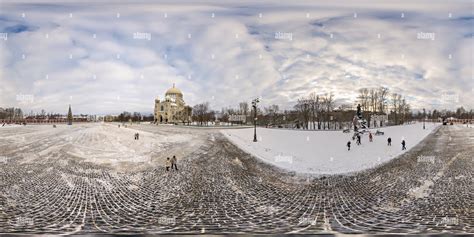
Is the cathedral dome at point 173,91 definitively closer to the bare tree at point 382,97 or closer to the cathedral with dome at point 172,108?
the cathedral with dome at point 172,108

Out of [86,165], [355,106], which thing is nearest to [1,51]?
[86,165]

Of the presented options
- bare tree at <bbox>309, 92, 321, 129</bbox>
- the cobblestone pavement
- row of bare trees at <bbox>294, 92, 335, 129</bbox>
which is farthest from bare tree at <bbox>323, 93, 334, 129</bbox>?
the cobblestone pavement

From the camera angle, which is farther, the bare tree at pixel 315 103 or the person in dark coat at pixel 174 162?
the person in dark coat at pixel 174 162

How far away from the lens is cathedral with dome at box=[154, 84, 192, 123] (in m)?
4.22

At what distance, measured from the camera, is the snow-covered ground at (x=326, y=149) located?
14.8ft

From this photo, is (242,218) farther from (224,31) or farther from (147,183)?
(224,31)

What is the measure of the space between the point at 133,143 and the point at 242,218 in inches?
129

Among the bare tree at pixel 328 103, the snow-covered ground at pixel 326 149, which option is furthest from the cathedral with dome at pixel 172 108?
the bare tree at pixel 328 103

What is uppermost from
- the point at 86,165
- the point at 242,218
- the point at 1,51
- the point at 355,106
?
the point at 1,51

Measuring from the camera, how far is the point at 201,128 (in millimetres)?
7250

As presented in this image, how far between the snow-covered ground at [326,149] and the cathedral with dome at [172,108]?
2073mm

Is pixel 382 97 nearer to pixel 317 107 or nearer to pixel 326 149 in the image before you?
pixel 317 107

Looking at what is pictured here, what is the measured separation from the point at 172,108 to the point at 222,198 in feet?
6.18

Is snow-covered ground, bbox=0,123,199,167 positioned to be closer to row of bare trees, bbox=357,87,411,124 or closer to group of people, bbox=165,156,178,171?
group of people, bbox=165,156,178,171
